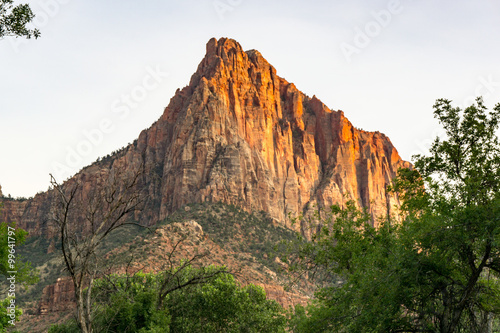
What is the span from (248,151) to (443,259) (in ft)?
325

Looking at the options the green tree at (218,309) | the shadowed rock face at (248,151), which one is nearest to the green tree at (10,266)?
the green tree at (218,309)

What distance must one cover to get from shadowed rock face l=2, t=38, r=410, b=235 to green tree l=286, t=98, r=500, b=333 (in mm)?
76289

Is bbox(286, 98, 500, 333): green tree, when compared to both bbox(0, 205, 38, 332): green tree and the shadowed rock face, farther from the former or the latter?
the shadowed rock face

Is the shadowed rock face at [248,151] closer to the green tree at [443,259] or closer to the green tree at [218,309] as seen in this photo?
the green tree at [218,309]

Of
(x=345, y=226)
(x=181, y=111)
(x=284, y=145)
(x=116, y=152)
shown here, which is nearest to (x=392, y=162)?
(x=284, y=145)

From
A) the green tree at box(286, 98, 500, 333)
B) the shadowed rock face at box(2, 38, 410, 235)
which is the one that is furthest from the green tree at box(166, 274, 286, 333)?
the shadowed rock face at box(2, 38, 410, 235)

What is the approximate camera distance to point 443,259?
14703mm

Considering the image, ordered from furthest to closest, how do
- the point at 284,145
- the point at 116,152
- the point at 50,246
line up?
the point at 116,152 < the point at 284,145 < the point at 50,246

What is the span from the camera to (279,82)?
146m

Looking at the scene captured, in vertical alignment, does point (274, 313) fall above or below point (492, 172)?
below

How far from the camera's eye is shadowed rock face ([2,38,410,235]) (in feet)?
351

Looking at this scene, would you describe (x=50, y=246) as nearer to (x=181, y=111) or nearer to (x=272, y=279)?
(x=181, y=111)

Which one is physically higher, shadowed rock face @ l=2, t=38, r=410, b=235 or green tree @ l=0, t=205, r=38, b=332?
shadowed rock face @ l=2, t=38, r=410, b=235

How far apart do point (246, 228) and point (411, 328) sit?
2980 inches
